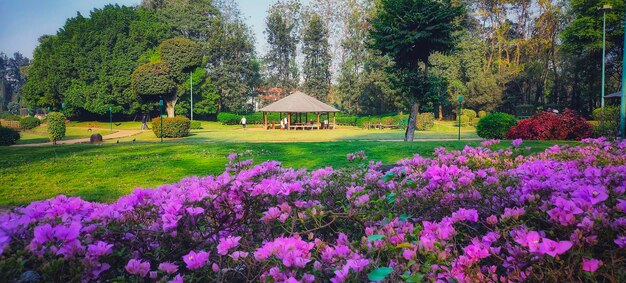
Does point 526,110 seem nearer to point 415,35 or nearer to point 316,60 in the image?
point 316,60

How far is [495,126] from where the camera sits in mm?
19656

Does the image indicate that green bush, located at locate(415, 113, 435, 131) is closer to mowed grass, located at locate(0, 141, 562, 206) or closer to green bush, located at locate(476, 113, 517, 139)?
green bush, located at locate(476, 113, 517, 139)

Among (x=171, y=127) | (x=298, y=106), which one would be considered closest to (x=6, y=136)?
(x=171, y=127)

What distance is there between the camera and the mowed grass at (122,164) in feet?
26.0

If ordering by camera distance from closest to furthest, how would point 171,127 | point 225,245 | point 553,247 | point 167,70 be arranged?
point 553,247 < point 225,245 < point 171,127 < point 167,70

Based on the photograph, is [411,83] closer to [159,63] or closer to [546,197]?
[546,197]

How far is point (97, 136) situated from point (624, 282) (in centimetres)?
2328

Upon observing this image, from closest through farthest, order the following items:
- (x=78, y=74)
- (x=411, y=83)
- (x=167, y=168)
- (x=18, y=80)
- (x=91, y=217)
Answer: (x=91, y=217) → (x=167, y=168) → (x=411, y=83) → (x=78, y=74) → (x=18, y=80)

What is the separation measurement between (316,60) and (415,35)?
3935cm

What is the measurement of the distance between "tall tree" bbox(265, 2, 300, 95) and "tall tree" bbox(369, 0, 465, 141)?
40908mm

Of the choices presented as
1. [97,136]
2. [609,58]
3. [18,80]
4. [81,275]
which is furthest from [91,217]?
[18,80]

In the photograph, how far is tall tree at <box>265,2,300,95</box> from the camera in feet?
185

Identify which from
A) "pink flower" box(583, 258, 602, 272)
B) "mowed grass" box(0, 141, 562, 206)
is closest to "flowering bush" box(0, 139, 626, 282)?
"pink flower" box(583, 258, 602, 272)

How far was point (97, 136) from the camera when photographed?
68.9ft
